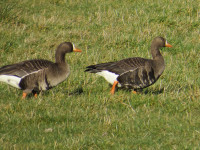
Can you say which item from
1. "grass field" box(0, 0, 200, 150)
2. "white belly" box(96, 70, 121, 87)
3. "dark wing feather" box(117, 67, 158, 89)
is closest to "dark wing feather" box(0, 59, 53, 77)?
"grass field" box(0, 0, 200, 150)

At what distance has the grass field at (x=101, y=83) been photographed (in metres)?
6.62

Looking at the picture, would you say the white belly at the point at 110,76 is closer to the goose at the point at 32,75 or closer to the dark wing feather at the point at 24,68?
the goose at the point at 32,75

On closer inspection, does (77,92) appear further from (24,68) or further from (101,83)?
(24,68)

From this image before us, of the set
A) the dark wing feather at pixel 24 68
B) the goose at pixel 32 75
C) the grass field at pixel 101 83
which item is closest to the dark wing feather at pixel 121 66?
the grass field at pixel 101 83

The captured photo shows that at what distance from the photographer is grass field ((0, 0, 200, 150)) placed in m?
6.62

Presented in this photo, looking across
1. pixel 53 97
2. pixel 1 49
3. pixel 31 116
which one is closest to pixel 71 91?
pixel 53 97

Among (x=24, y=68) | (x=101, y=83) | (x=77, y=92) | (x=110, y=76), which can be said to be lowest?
(x=77, y=92)

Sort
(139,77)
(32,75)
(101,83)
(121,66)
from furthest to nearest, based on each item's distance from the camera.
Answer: (101,83) < (121,66) < (139,77) < (32,75)

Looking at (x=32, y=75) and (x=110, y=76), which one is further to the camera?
(x=110, y=76)

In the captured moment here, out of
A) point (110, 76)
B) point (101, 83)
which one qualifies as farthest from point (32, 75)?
point (101, 83)

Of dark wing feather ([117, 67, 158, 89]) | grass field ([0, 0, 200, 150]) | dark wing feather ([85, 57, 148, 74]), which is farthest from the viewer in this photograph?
dark wing feather ([85, 57, 148, 74])

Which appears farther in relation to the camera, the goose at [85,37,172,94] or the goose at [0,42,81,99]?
the goose at [85,37,172,94]

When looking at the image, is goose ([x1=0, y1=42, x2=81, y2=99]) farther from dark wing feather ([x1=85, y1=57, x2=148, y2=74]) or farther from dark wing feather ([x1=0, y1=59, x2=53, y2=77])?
dark wing feather ([x1=85, y1=57, x2=148, y2=74])

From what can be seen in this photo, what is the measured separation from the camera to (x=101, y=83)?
32.2 ft
